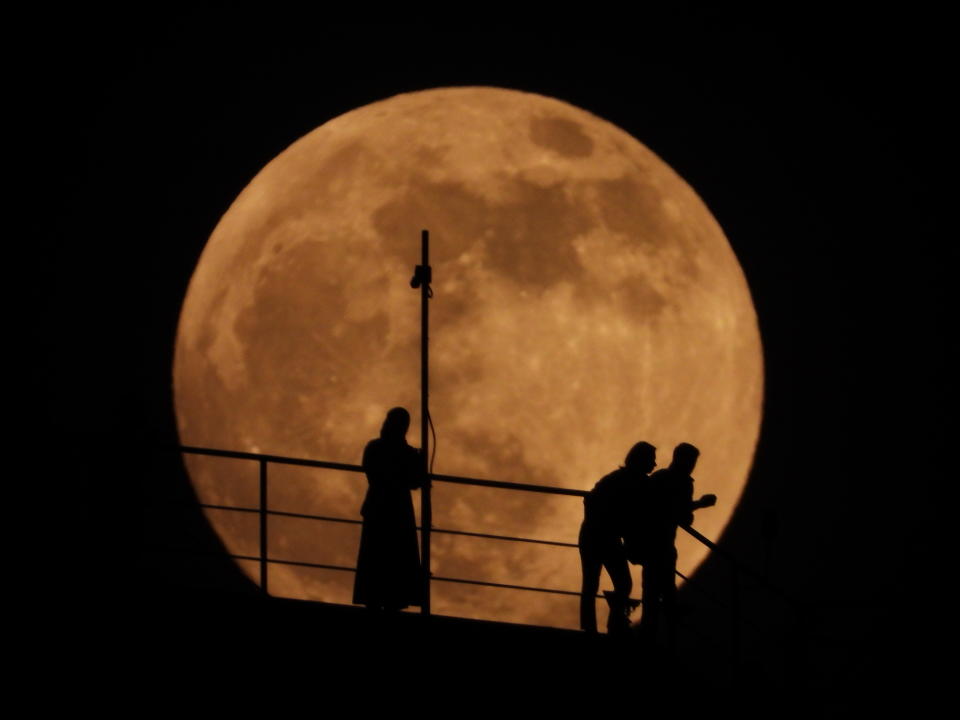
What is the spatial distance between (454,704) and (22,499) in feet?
14.1

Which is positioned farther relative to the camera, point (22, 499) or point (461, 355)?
point (461, 355)

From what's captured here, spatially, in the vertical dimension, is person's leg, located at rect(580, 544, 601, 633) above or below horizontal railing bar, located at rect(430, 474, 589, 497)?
below

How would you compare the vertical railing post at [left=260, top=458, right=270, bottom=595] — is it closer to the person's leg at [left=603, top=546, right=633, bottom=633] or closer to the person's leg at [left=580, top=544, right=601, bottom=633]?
the person's leg at [left=580, top=544, right=601, bottom=633]

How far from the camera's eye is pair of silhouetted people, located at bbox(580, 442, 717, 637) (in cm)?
718

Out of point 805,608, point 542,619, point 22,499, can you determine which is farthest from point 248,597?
point 542,619

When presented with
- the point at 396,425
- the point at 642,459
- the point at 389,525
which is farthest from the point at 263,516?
the point at 642,459

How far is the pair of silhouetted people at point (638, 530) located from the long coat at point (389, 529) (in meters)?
1.17

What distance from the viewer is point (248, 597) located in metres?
7.15

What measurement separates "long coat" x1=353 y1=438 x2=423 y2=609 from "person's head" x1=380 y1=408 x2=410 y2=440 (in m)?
0.04

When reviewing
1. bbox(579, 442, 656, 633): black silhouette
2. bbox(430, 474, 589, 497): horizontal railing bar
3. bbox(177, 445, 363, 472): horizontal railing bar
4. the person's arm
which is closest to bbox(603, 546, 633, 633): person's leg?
bbox(579, 442, 656, 633): black silhouette

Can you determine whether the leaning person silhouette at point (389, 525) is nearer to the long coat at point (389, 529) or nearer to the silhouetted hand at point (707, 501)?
the long coat at point (389, 529)

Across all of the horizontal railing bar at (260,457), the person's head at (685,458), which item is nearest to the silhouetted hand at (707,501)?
the person's head at (685,458)

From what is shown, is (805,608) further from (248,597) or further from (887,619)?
(887,619)

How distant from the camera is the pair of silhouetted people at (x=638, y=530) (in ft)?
23.6
